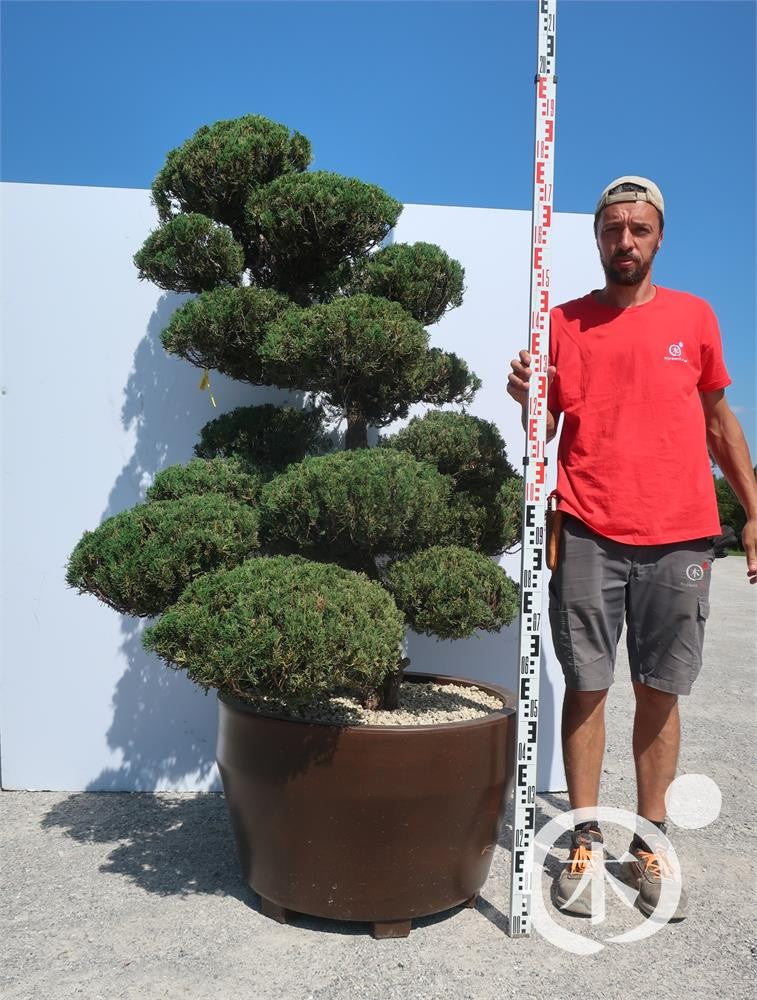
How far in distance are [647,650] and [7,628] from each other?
234 cm

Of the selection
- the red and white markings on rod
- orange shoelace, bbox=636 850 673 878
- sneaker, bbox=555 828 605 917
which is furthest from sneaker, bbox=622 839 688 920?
the red and white markings on rod

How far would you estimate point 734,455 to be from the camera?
261 centimetres

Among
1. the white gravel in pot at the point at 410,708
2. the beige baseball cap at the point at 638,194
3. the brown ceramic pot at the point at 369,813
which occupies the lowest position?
the brown ceramic pot at the point at 369,813

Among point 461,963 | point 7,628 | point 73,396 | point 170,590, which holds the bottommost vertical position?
point 461,963

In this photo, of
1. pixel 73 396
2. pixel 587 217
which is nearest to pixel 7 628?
pixel 73 396

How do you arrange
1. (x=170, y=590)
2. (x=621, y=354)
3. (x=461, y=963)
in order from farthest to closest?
(x=621, y=354) → (x=170, y=590) → (x=461, y=963)

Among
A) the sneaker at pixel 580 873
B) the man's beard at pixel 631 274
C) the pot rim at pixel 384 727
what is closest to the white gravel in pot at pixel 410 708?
the pot rim at pixel 384 727

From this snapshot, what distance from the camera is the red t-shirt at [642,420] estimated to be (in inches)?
95.2

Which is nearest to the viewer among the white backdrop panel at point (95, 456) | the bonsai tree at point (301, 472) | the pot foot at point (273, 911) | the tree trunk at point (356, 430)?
the bonsai tree at point (301, 472)

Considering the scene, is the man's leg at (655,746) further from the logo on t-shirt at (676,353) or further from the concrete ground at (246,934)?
the logo on t-shirt at (676,353)

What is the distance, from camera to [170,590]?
2283mm

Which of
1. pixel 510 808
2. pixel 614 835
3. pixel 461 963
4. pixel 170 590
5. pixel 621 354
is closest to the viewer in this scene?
pixel 461 963

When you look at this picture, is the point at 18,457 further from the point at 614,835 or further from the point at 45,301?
the point at 614,835

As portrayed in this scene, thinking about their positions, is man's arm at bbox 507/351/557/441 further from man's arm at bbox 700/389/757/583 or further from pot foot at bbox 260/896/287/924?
pot foot at bbox 260/896/287/924
